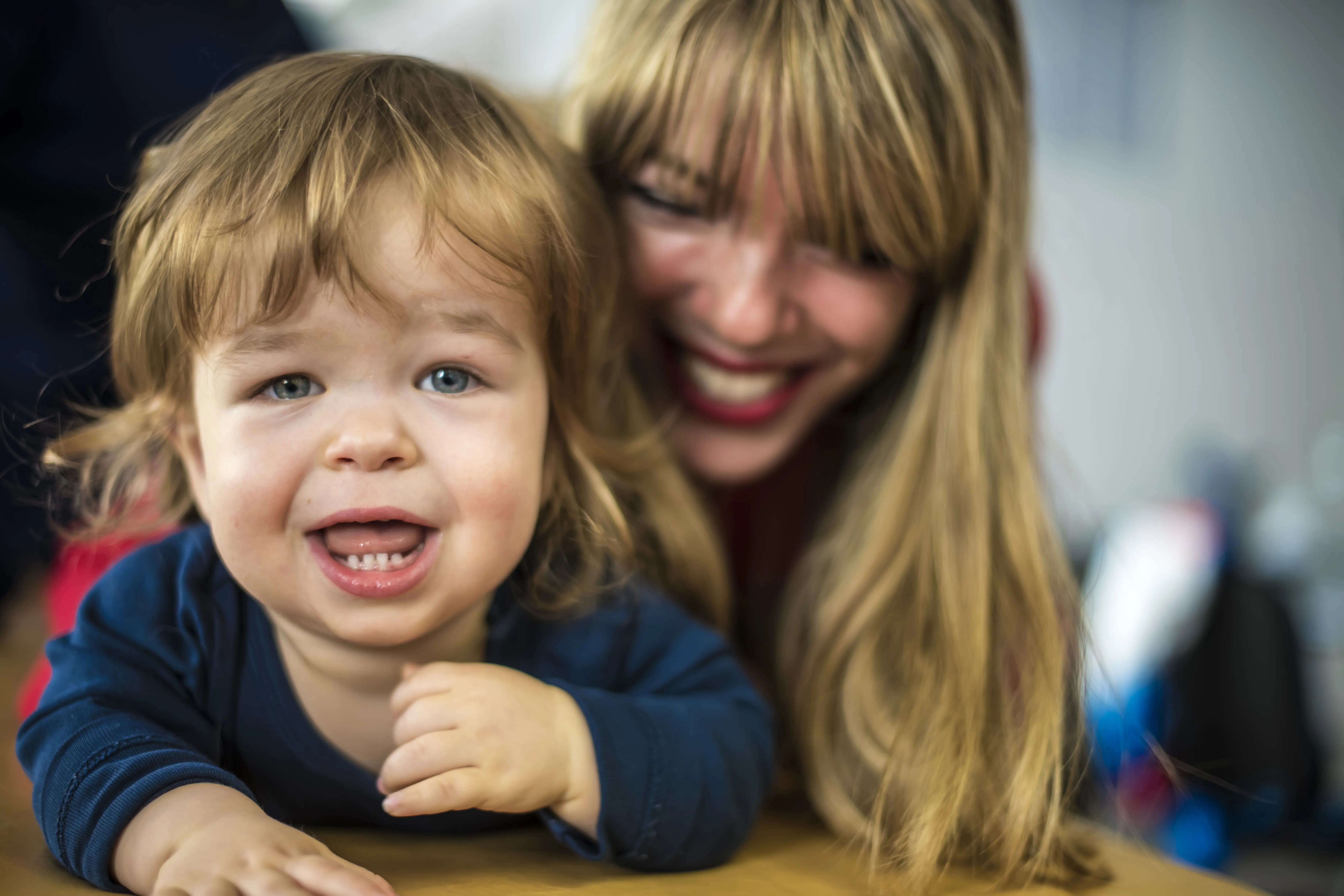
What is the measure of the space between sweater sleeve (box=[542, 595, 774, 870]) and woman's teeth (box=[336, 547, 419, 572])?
0.15 m

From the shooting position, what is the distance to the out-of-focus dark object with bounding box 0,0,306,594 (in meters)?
1.38

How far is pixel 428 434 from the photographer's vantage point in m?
0.70

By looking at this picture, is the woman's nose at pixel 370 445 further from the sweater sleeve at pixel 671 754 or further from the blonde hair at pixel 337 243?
the sweater sleeve at pixel 671 754

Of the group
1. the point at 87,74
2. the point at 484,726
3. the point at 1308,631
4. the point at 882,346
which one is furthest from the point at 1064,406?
the point at 484,726

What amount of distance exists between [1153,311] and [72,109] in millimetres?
3232

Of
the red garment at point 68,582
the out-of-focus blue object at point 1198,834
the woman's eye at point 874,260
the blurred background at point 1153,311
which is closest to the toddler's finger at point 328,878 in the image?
the red garment at point 68,582

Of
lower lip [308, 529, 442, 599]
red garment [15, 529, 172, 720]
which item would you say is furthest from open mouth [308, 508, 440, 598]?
red garment [15, 529, 172, 720]

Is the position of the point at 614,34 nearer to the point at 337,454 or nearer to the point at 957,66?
the point at 957,66

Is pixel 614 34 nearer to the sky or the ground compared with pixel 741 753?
nearer to the sky

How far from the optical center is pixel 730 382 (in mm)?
1199

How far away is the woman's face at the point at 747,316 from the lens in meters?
1.05

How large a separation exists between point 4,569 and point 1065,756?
4.08 ft

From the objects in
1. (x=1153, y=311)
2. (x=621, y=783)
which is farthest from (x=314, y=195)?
(x=1153, y=311)

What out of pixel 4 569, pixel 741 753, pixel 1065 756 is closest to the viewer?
pixel 741 753
